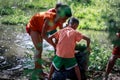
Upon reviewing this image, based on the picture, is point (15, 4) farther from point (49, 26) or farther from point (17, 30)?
point (49, 26)

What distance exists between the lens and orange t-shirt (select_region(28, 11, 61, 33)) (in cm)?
556

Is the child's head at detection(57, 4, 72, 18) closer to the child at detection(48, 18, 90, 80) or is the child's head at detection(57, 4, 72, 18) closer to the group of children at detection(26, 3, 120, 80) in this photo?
the group of children at detection(26, 3, 120, 80)

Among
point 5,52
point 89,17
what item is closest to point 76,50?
point 5,52

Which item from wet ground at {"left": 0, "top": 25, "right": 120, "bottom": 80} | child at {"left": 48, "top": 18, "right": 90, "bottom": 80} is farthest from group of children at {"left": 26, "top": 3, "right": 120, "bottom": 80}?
wet ground at {"left": 0, "top": 25, "right": 120, "bottom": 80}

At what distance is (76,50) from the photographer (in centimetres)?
590

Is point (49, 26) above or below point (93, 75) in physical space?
above

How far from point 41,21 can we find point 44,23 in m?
0.33

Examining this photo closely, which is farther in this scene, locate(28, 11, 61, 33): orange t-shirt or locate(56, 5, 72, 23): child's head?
locate(28, 11, 61, 33): orange t-shirt

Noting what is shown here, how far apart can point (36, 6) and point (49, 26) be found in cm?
1325

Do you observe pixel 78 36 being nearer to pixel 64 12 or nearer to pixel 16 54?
pixel 64 12

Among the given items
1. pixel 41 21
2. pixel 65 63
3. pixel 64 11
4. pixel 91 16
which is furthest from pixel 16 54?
pixel 91 16

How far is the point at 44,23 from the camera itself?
5574 mm

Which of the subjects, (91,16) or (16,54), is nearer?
(16,54)

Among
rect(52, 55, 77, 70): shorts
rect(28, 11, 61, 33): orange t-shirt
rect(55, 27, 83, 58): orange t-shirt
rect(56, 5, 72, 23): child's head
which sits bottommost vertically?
rect(52, 55, 77, 70): shorts
